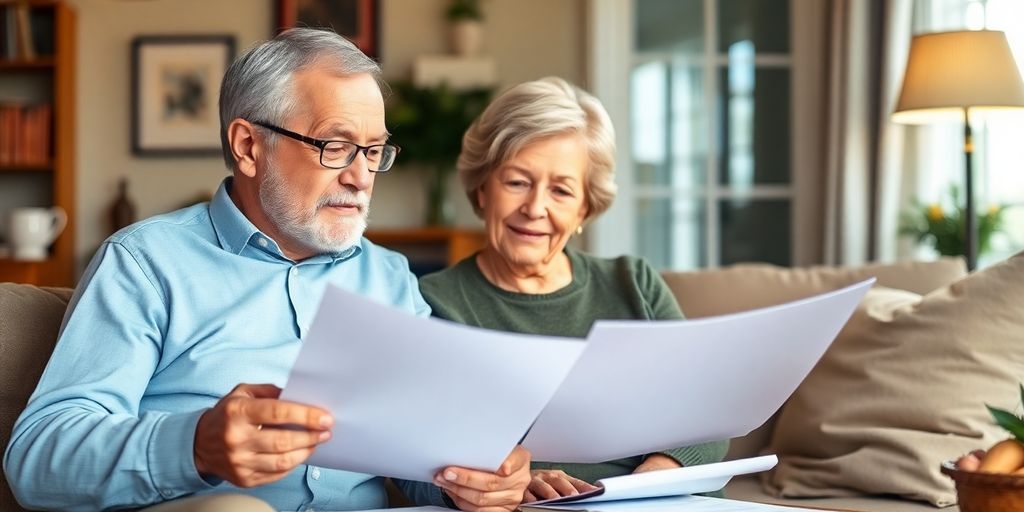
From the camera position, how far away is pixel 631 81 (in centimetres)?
549

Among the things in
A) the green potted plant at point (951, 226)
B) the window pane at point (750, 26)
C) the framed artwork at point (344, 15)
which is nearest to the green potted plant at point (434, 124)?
the framed artwork at point (344, 15)

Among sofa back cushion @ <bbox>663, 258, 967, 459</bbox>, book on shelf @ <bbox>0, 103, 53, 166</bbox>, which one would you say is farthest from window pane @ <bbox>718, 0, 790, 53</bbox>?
book on shelf @ <bbox>0, 103, 53, 166</bbox>

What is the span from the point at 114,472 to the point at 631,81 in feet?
14.6

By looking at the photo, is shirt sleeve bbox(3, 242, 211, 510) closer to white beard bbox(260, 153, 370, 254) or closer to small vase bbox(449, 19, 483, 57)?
white beard bbox(260, 153, 370, 254)

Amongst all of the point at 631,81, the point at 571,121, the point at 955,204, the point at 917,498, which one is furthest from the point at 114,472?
the point at 631,81

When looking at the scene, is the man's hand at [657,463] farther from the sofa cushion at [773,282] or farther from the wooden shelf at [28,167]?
the wooden shelf at [28,167]

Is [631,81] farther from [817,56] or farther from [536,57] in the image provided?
[817,56]

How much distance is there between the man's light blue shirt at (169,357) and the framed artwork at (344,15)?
392 cm

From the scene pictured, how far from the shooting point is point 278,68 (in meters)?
1.70

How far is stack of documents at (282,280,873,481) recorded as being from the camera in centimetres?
108

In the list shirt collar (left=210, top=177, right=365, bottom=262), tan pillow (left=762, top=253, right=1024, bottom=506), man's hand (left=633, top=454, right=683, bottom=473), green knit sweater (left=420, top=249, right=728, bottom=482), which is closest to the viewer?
shirt collar (left=210, top=177, right=365, bottom=262)

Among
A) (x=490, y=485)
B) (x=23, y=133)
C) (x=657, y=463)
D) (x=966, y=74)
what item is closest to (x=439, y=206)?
(x=23, y=133)

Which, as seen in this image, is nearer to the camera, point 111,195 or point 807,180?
point 807,180

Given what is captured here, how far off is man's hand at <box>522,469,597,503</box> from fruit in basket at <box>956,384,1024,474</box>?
479 mm
